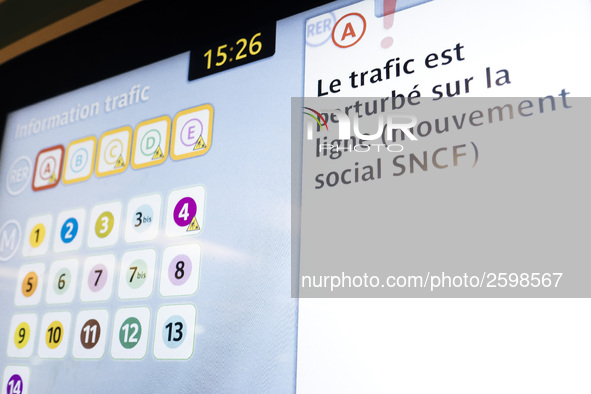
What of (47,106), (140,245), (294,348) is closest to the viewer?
(294,348)

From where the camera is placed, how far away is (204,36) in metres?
0.80

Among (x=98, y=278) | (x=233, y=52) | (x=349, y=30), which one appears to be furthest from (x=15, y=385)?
(x=349, y=30)

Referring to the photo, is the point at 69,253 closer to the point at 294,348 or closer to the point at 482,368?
the point at 294,348

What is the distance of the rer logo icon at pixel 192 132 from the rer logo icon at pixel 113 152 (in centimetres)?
11

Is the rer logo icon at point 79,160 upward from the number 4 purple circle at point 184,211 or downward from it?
upward

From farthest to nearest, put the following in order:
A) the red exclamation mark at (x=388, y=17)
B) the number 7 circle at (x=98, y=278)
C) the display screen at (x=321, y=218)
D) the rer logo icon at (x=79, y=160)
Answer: the rer logo icon at (x=79, y=160) → the number 7 circle at (x=98, y=278) → the red exclamation mark at (x=388, y=17) → the display screen at (x=321, y=218)

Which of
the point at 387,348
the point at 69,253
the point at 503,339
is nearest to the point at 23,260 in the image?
the point at 69,253

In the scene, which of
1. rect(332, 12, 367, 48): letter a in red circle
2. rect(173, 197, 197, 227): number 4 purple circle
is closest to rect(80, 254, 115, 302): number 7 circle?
rect(173, 197, 197, 227): number 4 purple circle

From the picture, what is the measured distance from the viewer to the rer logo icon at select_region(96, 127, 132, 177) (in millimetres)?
820

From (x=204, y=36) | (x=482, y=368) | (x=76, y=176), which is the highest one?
(x=204, y=36)

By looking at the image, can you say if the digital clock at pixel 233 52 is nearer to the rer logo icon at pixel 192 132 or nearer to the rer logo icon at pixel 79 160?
the rer logo icon at pixel 192 132

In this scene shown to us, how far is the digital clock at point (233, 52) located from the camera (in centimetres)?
74

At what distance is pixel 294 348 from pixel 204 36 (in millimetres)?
529

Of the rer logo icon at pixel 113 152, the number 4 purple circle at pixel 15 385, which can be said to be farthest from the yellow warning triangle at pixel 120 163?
the number 4 purple circle at pixel 15 385
